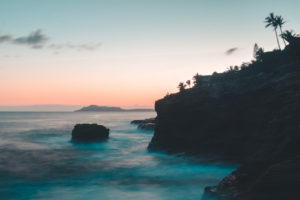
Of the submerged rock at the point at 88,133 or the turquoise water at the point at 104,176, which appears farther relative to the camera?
the submerged rock at the point at 88,133

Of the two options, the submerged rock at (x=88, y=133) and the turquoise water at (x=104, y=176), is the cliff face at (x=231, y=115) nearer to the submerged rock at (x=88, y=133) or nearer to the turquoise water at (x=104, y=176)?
the turquoise water at (x=104, y=176)

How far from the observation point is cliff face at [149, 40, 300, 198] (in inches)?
826

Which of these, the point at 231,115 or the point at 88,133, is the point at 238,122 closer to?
the point at 231,115

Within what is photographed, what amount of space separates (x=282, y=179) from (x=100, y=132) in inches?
1486

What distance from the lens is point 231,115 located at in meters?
25.0

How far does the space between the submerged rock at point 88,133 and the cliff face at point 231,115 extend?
13.2 meters

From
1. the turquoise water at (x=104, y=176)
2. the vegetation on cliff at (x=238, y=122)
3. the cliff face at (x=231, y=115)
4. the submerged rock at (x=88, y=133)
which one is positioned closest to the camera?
the vegetation on cliff at (x=238, y=122)

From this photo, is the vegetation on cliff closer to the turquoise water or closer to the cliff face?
the cliff face

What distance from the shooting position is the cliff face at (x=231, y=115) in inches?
826

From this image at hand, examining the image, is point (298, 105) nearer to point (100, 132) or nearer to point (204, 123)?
point (204, 123)

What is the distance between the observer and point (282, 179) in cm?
822

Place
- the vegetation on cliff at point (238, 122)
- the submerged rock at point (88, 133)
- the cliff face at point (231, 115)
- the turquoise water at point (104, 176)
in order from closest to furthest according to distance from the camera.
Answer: the vegetation on cliff at point (238, 122) < the turquoise water at point (104, 176) < the cliff face at point (231, 115) < the submerged rock at point (88, 133)

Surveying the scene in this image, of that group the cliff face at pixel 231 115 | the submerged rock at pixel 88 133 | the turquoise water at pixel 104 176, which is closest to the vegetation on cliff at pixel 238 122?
the cliff face at pixel 231 115

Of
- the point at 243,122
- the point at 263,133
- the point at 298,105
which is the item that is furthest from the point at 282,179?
the point at 243,122
